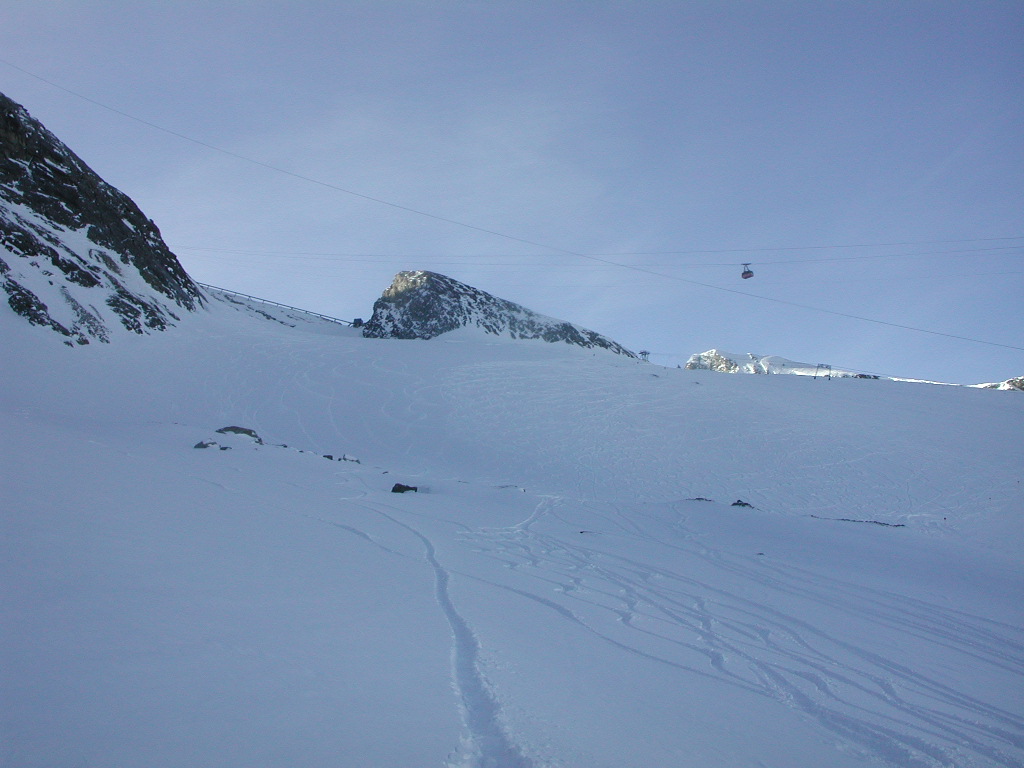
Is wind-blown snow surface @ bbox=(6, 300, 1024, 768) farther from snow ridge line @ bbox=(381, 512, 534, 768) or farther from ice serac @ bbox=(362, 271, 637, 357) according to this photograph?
ice serac @ bbox=(362, 271, 637, 357)

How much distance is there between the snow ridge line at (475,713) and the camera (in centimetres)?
218

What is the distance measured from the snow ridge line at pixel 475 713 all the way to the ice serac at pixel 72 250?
20581 millimetres

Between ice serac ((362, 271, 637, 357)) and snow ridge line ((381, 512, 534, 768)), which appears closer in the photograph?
snow ridge line ((381, 512, 534, 768))

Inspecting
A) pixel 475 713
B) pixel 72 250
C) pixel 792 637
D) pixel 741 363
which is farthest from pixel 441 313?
pixel 741 363

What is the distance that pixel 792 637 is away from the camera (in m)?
4.77

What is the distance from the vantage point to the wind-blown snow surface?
211 cm

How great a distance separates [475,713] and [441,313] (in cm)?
4482

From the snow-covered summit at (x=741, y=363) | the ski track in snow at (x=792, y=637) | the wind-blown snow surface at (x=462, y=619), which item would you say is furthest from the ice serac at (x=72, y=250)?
the snow-covered summit at (x=741, y=363)

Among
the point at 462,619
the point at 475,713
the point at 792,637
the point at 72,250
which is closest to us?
the point at 475,713

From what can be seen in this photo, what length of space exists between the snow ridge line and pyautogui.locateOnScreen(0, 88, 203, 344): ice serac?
20581 mm

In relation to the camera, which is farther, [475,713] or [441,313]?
[441,313]

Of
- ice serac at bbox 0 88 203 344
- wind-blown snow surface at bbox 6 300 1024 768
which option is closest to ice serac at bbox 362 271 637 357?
ice serac at bbox 0 88 203 344

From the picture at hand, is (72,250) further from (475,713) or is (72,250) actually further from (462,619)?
(475,713)

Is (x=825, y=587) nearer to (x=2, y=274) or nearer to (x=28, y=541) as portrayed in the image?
(x=28, y=541)
